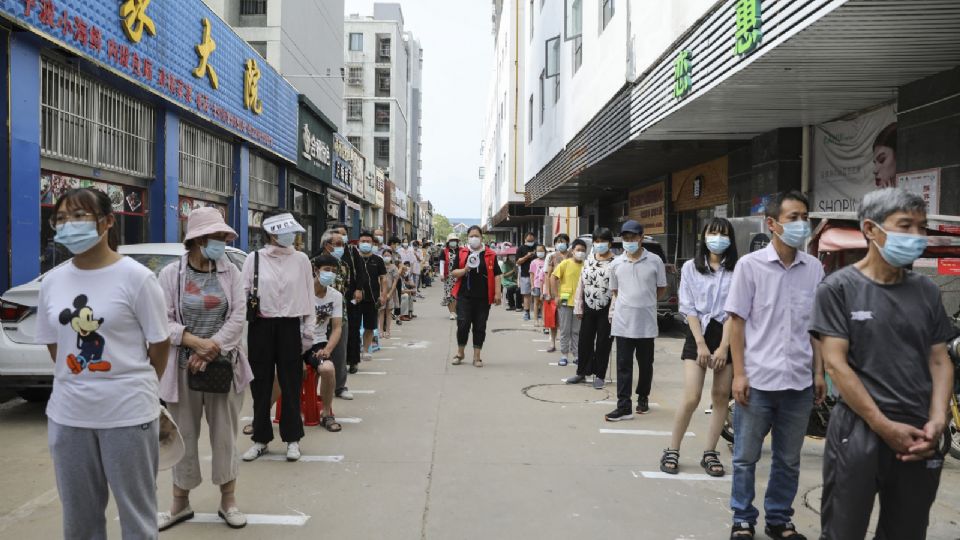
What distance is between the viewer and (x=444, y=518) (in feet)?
14.0

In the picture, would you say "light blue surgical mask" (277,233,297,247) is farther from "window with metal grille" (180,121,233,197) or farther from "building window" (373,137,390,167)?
"building window" (373,137,390,167)

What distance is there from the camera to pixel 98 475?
3041 millimetres

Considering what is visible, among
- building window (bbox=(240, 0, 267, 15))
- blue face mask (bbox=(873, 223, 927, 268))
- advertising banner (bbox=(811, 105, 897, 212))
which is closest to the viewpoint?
blue face mask (bbox=(873, 223, 927, 268))

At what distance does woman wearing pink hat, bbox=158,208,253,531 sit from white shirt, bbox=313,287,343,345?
2030 mm

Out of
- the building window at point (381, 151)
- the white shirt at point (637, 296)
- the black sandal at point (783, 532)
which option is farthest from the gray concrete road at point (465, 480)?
the building window at point (381, 151)

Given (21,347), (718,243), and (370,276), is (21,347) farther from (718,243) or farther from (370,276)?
(718,243)

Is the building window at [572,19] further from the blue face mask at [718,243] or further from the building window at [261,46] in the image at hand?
the blue face mask at [718,243]

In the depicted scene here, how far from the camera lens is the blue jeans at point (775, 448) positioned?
394cm

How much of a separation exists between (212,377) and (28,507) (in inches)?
57.2

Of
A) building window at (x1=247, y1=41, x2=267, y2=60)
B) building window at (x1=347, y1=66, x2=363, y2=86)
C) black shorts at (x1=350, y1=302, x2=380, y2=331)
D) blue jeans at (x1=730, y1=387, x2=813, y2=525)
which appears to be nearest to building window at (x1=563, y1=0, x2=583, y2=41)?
building window at (x1=247, y1=41, x2=267, y2=60)

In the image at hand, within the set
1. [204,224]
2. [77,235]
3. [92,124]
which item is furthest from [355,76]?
[77,235]

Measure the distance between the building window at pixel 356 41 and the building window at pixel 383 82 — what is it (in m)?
2.71

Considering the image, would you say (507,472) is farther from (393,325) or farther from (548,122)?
(548,122)

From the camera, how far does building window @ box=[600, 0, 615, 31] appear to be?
51.6 feet
